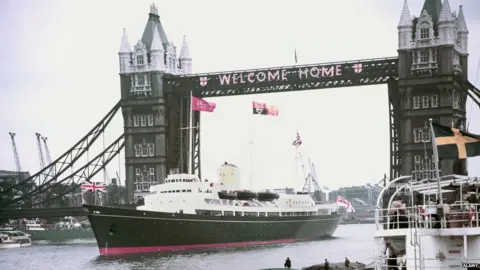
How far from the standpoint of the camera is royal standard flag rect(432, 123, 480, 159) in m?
29.9

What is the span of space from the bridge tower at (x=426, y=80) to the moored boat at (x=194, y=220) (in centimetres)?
1945

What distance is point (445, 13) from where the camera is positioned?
10044 cm

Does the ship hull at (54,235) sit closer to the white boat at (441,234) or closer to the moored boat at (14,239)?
the moored boat at (14,239)

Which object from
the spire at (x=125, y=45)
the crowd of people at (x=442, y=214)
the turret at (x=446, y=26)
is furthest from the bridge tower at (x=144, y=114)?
the crowd of people at (x=442, y=214)

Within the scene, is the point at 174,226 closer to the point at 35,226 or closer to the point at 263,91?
the point at 263,91

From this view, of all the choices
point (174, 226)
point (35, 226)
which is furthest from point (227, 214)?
point (35, 226)

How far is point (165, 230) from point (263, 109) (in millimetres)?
25413

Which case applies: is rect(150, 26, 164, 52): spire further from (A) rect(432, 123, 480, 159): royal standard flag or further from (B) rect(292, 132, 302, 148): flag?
(A) rect(432, 123, 480, 159): royal standard flag

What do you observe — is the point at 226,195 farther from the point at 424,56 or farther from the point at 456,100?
the point at 456,100

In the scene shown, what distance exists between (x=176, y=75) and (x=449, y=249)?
298 ft

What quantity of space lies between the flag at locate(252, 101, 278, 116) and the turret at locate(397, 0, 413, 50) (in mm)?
18527

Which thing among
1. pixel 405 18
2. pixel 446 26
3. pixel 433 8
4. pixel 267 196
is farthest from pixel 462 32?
pixel 267 196

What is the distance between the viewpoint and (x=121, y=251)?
283 ft

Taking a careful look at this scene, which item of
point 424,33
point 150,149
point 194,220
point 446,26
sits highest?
point 446,26
